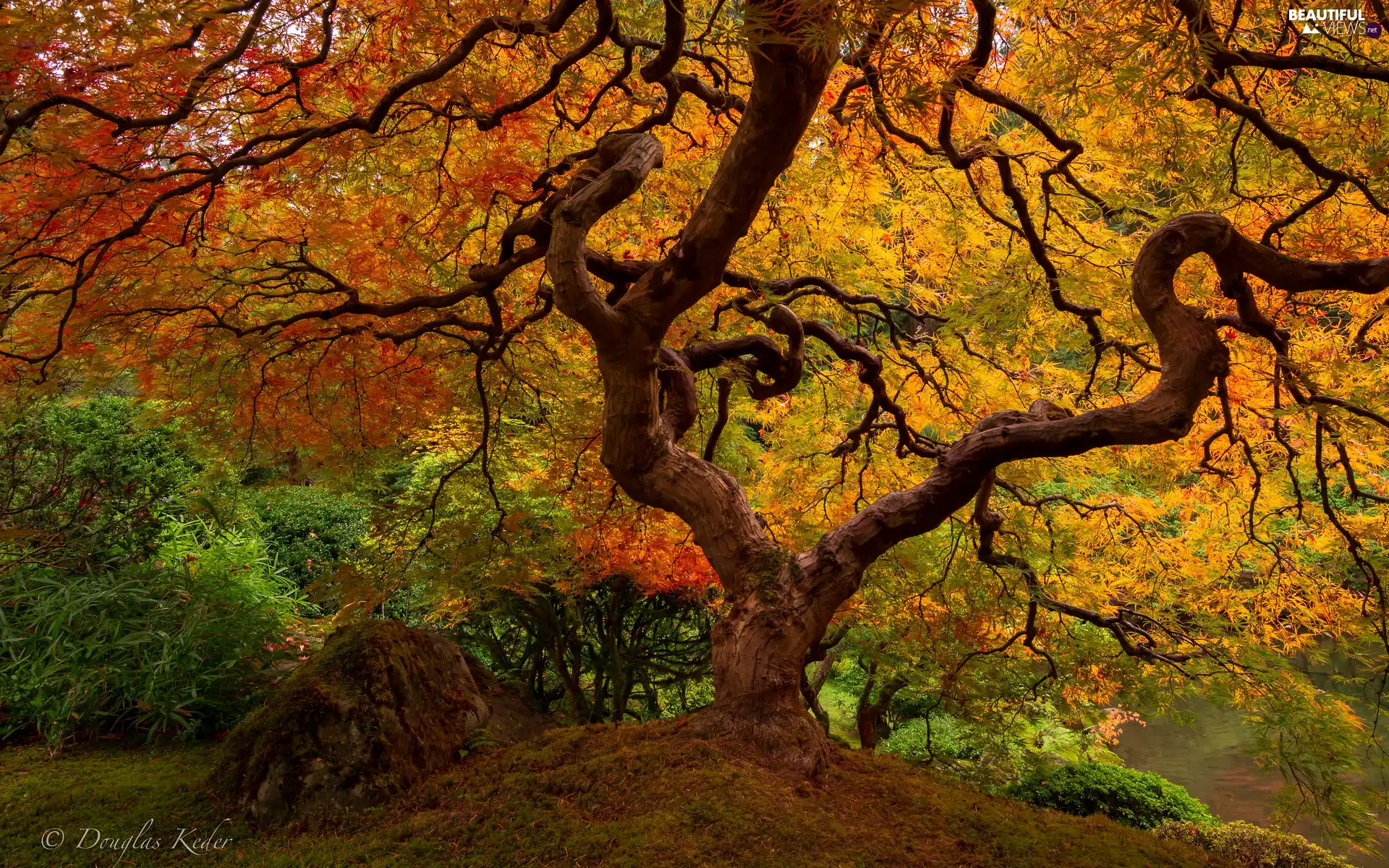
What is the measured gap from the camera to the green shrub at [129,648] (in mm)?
4141

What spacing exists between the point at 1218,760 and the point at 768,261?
29.8 feet

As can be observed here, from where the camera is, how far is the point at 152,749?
400 cm

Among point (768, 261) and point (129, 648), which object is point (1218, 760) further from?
point (129, 648)

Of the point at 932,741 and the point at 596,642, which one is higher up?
the point at 932,741

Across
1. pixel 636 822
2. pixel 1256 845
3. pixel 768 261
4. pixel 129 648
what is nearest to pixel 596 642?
pixel 129 648

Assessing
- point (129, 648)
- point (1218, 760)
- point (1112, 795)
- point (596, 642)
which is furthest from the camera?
point (1218, 760)

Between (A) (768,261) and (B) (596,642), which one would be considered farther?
(B) (596,642)

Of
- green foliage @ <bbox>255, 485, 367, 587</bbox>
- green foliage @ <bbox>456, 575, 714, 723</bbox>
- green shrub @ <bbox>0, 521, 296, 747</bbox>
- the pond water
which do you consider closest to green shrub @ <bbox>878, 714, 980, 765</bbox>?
the pond water

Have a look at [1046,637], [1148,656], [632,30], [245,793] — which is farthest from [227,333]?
[1046,637]

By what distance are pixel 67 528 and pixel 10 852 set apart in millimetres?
3528

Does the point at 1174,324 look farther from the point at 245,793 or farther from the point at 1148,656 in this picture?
the point at 245,793

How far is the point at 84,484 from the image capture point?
633 centimetres

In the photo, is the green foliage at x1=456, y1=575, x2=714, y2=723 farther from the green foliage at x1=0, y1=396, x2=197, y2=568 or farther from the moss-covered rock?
the green foliage at x1=0, y1=396, x2=197, y2=568

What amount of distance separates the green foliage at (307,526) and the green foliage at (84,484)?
114 centimetres
